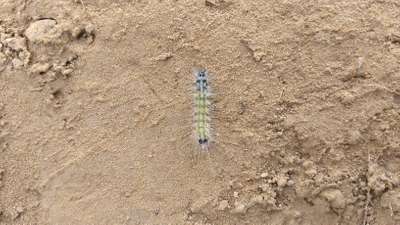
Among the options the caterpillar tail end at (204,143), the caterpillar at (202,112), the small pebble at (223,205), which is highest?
the caterpillar at (202,112)

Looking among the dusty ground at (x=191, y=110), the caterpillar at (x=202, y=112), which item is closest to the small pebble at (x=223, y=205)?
the dusty ground at (x=191, y=110)

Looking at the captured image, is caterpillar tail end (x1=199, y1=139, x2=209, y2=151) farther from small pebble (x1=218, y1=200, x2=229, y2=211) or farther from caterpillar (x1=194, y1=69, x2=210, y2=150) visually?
small pebble (x1=218, y1=200, x2=229, y2=211)

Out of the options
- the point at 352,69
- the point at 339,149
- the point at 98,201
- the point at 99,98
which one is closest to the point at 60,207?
the point at 98,201

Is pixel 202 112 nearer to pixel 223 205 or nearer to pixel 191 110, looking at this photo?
pixel 191 110

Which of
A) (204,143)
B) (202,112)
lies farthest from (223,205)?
(202,112)

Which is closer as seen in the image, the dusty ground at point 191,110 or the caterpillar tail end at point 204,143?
the dusty ground at point 191,110

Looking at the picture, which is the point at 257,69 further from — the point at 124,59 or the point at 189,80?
the point at 124,59

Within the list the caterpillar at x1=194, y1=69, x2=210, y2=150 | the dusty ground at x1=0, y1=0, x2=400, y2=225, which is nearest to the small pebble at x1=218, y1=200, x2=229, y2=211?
the dusty ground at x1=0, y1=0, x2=400, y2=225

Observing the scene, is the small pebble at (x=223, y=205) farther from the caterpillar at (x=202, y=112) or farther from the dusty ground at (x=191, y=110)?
the caterpillar at (x=202, y=112)
